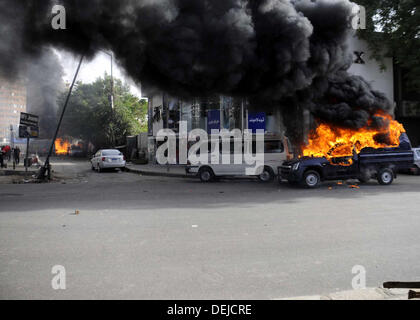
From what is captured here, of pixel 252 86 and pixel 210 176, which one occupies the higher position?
pixel 252 86

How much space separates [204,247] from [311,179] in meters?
8.28

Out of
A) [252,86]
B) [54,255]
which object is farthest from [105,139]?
[54,255]

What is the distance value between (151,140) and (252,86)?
56.8 feet

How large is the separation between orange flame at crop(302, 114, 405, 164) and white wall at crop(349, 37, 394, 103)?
1019 cm

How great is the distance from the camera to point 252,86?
1263cm

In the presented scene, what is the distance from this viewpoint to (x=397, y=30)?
1802cm

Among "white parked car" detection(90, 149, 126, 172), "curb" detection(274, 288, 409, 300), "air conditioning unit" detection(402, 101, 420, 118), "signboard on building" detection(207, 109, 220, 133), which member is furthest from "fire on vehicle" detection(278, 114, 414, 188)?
"white parked car" detection(90, 149, 126, 172)

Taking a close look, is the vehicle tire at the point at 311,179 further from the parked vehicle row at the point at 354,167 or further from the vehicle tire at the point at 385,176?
the vehicle tire at the point at 385,176

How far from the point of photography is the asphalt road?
3.44 metres

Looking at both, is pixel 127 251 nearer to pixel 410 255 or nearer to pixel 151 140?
pixel 410 255

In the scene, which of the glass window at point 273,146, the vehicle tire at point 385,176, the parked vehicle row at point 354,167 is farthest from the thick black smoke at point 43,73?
the vehicle tire at point 385,176

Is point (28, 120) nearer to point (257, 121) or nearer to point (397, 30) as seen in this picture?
point (257, 121)

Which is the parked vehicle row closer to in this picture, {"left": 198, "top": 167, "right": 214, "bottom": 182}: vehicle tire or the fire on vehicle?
the fire on vehicle

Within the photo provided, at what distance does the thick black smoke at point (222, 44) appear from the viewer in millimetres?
9852
